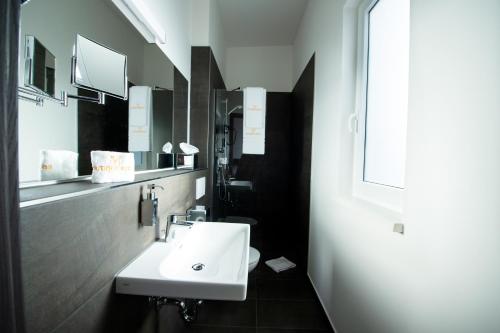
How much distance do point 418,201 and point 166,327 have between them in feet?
4.38

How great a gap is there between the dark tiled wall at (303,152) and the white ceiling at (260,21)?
0.79 metres

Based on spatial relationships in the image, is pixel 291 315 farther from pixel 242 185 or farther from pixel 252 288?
pixel 242 185

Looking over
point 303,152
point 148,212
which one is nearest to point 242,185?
point 303,152

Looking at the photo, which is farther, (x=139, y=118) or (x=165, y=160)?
(x=165, y=160)

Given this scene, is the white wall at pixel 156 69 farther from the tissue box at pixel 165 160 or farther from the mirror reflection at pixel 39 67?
the mirror reflection at pixel 39 67

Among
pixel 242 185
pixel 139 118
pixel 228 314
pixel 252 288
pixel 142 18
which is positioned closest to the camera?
pixel 142 18

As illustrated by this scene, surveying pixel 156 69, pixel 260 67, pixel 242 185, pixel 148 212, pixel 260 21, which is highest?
pixel 260 21

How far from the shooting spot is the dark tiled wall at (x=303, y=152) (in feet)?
7.39

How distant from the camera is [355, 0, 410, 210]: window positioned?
1.09 meters

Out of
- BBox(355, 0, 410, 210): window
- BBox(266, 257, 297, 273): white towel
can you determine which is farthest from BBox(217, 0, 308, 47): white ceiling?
BBox(266, 257, 297, 273): white towel

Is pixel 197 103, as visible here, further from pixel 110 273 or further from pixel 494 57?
pixel 494 57

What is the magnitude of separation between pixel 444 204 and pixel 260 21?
2.99 meters

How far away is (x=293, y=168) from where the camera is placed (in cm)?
308

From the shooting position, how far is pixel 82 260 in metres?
0.58
